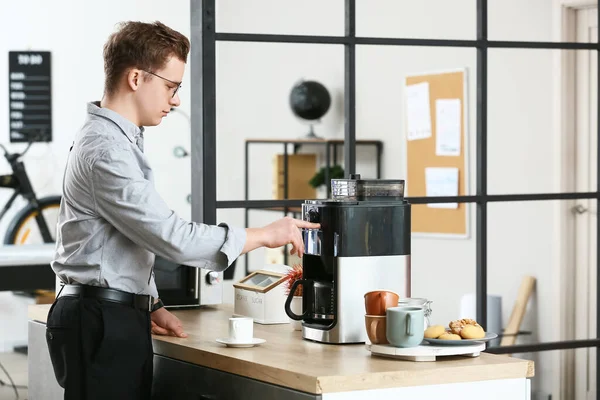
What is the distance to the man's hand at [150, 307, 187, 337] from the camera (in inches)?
89.0

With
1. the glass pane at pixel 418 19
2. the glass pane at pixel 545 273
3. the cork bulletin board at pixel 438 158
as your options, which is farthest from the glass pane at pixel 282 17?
the glass pane at pixel 545 273

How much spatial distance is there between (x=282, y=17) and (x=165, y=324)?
16.2 ft

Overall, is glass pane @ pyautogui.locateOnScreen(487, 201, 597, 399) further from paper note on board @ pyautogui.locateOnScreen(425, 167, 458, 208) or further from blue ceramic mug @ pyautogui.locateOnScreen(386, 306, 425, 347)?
blue ceramic mug @ pyautogui.locateOnScreen(386, 306, 425, 347)

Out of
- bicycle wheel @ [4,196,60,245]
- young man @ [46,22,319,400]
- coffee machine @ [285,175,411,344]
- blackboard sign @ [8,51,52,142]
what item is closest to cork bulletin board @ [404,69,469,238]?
bicycle wheel @ [4,196,60,245]

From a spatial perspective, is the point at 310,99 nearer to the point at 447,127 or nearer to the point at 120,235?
the point at 447,127

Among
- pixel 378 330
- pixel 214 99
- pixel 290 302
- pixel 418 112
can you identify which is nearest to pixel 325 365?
pixel 378 330

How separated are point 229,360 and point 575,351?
11.4ft

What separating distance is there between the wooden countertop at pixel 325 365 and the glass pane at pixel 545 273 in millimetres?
3150

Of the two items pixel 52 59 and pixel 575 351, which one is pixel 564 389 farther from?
pixel 52 59

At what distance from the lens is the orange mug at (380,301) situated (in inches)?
78.4

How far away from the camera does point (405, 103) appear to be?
6129 millimetres

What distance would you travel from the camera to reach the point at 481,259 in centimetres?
311

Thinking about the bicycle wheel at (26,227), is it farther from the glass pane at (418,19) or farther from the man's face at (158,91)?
the man's face at (158,91)

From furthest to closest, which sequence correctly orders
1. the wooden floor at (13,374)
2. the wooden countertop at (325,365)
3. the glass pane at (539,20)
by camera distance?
the wooden floor at (13,374) < the glass pane at (539,20) < the wooden countertop at (325,365)
